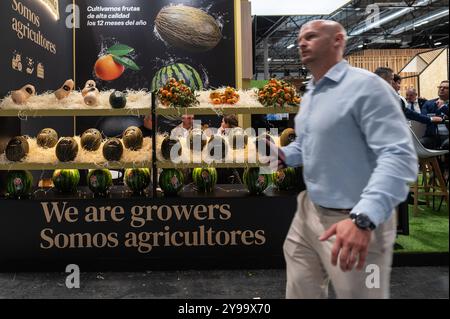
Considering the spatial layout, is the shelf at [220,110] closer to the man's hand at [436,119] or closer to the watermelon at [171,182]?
the watermelon at [171,182]

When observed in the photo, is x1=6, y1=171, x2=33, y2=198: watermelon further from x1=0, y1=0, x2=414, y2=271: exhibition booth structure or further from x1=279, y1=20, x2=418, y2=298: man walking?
x1=279, y1=20, x2=418, y2=298: man walking

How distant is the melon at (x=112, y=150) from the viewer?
349 centimetres

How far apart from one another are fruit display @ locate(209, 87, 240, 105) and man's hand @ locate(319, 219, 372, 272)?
7.93ft

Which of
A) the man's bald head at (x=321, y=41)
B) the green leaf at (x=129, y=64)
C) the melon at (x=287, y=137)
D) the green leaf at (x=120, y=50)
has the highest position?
the green leaf at (x=120, y=50)

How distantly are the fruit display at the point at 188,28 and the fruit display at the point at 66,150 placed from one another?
286 cm

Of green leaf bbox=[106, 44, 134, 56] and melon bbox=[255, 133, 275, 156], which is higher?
green leaf bbox=[106, 44, 134, 56]

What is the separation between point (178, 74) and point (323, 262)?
4.92m

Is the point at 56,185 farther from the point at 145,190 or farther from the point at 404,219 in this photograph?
the point at 404,219

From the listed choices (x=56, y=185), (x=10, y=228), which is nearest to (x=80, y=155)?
(x=56, y=185)

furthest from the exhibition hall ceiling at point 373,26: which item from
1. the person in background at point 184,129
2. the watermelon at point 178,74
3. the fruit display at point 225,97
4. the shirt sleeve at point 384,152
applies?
the shirt sleeve at point 384,152

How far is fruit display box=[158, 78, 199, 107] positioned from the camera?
3455 millimetres

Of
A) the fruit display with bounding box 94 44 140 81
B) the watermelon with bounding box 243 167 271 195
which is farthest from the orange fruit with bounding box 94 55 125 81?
the watermelon with bounding box 243 167 271 195

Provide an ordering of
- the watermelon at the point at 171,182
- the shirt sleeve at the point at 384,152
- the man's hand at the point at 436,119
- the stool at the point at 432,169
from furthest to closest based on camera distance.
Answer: the watermelon at the point at 171,182 < the man's hand at the point at 436,119 < the stool at the point at 432,169 < the shirt sleeve at the point at 384,152
